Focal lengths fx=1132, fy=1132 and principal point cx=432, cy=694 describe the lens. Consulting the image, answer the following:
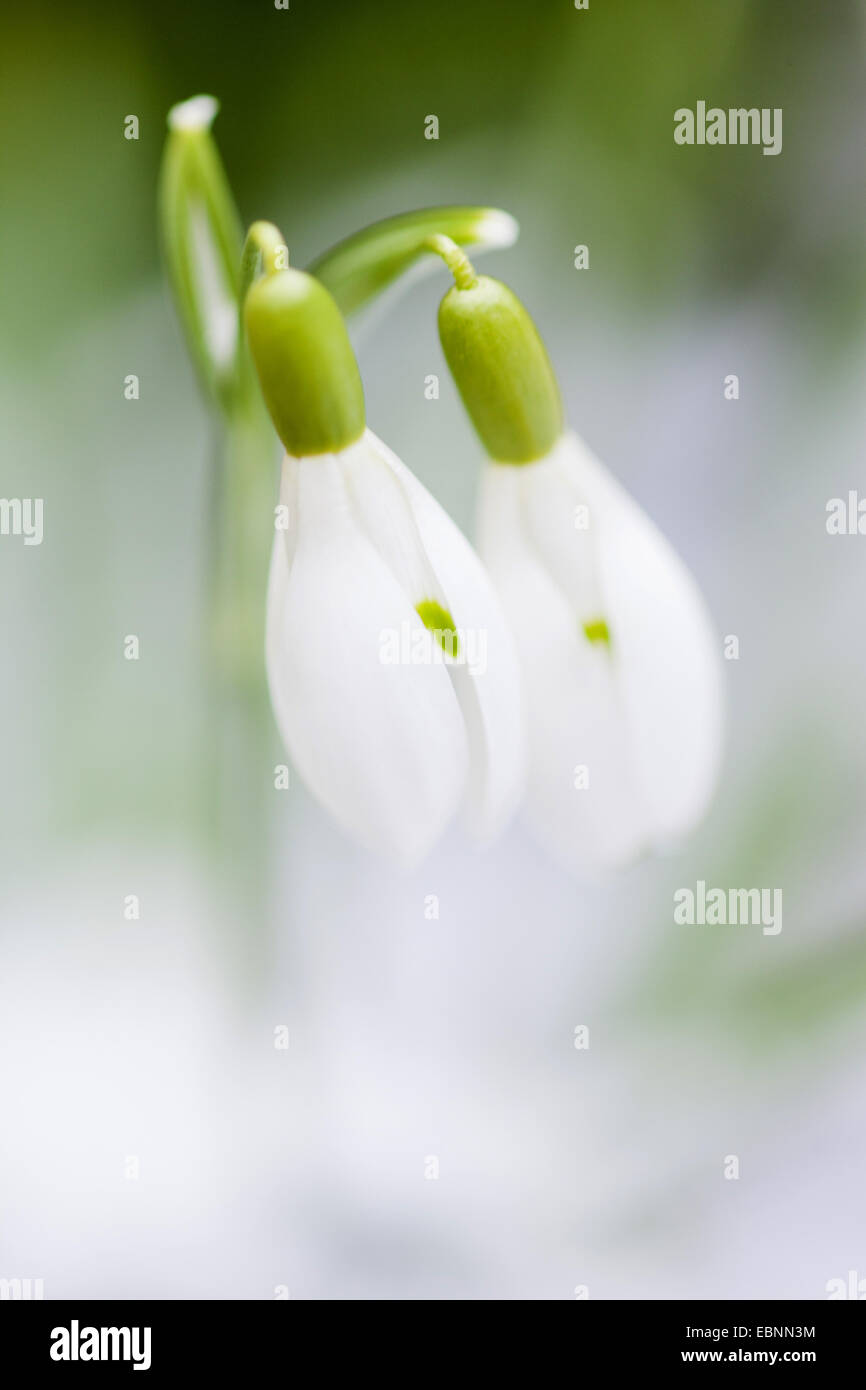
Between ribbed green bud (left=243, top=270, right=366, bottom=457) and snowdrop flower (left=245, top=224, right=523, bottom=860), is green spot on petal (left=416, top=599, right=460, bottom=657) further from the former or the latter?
ribbed green bud (left=243, top=270, right=366, bottom=457)

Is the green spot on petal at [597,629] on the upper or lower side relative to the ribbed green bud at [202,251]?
lower

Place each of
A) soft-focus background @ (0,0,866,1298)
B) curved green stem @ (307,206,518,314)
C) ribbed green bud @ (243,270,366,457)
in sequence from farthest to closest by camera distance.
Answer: soft-focus background @ (0,0,866,1298), curved green stem @ (307,206,518,314), ribbed green bud @ (243,270,366,457)

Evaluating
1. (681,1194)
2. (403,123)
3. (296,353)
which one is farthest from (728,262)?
(681,1194)

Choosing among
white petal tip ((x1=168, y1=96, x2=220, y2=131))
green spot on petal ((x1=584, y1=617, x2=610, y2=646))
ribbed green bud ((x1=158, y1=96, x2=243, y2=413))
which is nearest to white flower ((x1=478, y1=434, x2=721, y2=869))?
green spot on petal ((x1=584, y1=617, x2=610, y2=646))

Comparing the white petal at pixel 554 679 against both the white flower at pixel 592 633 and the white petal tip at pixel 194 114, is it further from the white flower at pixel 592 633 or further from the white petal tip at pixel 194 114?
the white petal tip at pixel 194 114

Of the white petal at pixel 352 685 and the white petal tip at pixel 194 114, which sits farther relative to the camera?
the white petal tip at pixel 194 114

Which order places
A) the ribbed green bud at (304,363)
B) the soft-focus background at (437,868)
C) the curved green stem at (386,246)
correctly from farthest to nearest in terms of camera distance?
the soft-focus background at (437,868) → the curved green stem at (386,246) → the ribbed green bud at (304,363)

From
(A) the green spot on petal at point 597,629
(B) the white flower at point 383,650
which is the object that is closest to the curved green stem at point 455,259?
(B) the white flower at point 383,650
